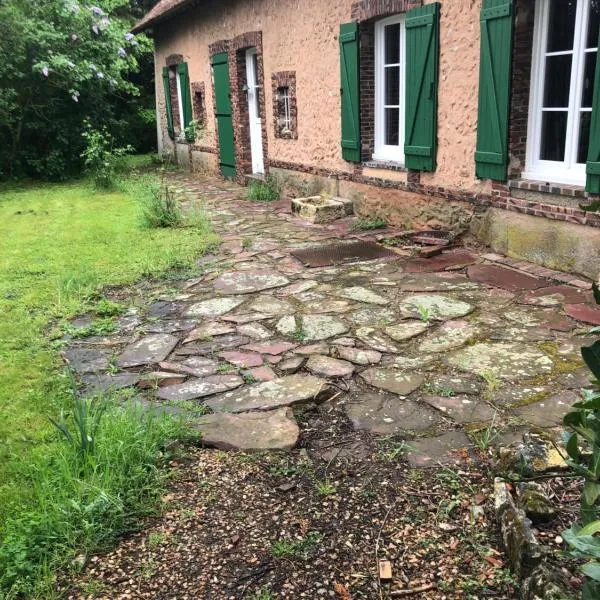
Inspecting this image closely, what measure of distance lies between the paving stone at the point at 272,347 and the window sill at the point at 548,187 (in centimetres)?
285

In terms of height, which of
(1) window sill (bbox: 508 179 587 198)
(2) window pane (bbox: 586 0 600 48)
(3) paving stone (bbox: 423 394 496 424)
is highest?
(2) window pane (bbox: 586 0 600 48)

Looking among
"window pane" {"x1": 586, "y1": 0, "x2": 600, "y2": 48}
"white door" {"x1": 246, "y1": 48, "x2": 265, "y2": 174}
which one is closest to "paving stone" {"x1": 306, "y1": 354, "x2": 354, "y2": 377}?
"window pane" {"x1": 586, "y1": 0, "x2": 600, "y2": 48}

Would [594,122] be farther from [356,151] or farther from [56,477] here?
[56,477]

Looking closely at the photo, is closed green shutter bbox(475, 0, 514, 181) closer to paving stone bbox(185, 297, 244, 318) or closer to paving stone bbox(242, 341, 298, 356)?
paving stone bbox(185, 297, 244, 318)

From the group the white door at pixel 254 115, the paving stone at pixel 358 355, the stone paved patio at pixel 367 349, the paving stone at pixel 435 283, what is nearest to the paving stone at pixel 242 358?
the stone paved patio at pixel 367 349

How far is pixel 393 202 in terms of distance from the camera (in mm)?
7664

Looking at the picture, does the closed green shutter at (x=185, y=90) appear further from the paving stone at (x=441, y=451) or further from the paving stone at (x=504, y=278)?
the paving stone at (x=441, y=451)

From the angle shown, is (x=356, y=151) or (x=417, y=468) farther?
(x=356, y=151)

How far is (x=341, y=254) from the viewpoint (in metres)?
6.70

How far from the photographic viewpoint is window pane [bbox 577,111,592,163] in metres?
5.26

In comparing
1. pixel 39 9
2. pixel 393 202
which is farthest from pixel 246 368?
pixel 39 9

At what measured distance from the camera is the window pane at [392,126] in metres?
7.84

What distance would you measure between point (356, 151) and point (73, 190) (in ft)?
25.1

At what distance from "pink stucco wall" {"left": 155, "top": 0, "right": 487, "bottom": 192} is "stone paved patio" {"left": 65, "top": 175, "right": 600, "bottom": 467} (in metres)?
1.33
